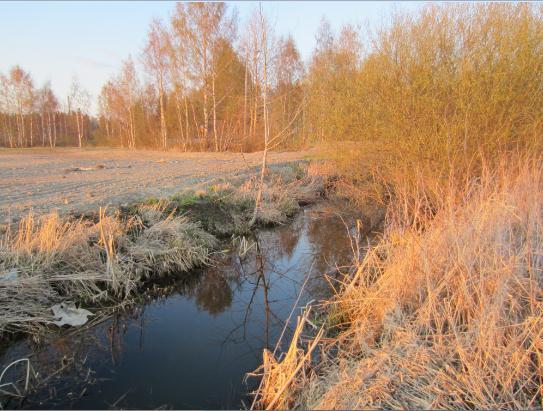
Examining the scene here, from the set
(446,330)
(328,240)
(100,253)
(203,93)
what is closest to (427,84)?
(328,240)

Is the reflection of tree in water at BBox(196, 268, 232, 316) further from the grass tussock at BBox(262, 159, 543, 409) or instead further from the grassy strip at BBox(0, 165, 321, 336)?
the grass tussock at BBox(262, 159, 543, 409)

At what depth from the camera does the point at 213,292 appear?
5688 mm

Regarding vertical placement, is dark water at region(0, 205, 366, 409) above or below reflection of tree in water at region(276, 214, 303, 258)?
below

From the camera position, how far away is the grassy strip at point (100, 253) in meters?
4.25

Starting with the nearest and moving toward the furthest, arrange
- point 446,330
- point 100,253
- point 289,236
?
point 446,330
point 100,253
point 289,236

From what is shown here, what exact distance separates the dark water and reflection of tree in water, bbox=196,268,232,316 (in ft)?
0.05

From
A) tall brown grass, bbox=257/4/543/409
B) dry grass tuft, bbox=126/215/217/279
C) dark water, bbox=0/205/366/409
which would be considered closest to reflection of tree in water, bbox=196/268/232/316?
dark water, bbox=0/205/366/409

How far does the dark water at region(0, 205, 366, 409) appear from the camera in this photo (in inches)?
130

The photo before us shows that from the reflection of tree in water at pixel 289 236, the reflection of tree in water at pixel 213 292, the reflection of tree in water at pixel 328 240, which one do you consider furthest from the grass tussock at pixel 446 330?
the reflection of tree in water at pixel 289 236

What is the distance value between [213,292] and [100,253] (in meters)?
1.82

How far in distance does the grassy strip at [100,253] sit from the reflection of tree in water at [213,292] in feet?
1.24

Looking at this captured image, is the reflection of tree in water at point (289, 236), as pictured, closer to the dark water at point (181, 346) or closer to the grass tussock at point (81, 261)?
the dark water at point (181, 346)

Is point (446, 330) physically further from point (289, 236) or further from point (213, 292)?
point (289, 236)

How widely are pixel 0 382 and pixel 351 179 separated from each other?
9415 mm
